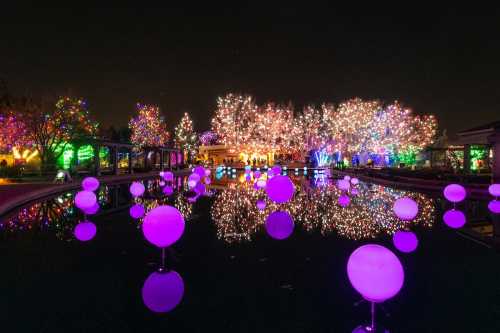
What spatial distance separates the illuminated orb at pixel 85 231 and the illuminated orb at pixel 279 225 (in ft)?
16.2

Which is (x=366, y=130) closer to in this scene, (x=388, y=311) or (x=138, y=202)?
(x=138, y=202)

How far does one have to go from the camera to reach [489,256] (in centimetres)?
757

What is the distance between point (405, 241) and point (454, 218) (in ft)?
14.8

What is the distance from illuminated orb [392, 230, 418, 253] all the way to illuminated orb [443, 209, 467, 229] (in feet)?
6.98

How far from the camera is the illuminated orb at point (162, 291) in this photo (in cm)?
508

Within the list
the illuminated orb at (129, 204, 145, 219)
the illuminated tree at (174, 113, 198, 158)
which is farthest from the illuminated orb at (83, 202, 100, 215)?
the illuminated tree at (174, 113, 198, 158)

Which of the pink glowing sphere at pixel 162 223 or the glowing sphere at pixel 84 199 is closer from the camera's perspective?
the pink glowing sphere at pixel 162 223

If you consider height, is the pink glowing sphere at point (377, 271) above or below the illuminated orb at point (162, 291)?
above

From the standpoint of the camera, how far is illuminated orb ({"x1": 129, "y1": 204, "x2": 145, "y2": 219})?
13.1m

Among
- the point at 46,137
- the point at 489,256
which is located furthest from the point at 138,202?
the point at 46,137

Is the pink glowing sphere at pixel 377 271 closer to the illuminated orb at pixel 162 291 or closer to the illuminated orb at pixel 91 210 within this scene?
the illuminated orb at pixel 162 291

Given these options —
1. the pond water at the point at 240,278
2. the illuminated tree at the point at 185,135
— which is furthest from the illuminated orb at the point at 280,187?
the illuminated tree at the point at 185,135

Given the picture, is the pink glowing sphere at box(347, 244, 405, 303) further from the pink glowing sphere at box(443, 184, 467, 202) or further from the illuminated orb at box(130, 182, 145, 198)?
the illuminated orb at box(130, 182, 145, 198)

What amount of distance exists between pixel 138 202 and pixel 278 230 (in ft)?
29.2
